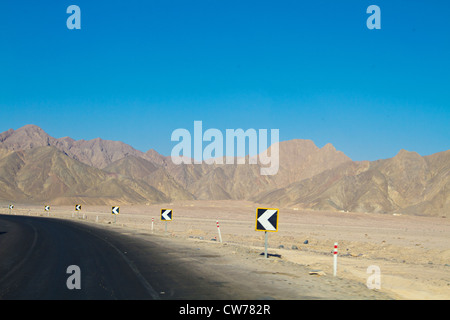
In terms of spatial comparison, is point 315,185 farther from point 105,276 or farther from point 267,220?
point 105,276

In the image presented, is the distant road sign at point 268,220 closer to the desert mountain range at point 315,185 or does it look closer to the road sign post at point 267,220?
the road sign post at point 267,220

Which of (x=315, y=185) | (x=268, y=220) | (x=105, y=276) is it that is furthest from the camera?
(x=315, y=185)

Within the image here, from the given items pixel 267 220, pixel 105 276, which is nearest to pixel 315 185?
pixel 267 220

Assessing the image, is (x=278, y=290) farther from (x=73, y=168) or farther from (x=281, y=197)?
(x=73, y=168)

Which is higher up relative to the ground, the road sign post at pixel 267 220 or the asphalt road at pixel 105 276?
the road sign post at pixel 267 220

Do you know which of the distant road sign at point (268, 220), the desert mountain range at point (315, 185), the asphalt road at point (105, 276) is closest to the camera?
the asphalt road at point (105, 276)

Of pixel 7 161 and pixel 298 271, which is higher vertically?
pixel 7 161

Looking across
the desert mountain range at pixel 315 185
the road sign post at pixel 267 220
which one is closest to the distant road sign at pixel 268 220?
the road sign post at pixel 267 220

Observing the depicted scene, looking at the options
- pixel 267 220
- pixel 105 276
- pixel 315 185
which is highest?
pixel 315 185
